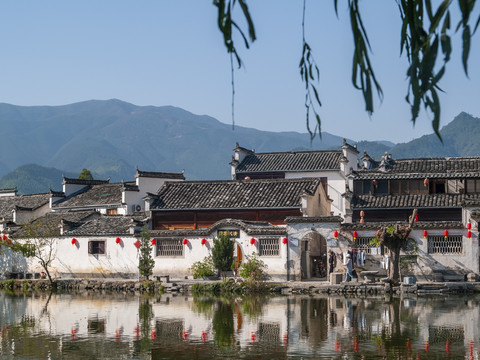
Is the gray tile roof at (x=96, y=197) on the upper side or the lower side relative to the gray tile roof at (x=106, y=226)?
upper

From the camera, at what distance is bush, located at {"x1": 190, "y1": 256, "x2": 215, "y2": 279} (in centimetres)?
3622

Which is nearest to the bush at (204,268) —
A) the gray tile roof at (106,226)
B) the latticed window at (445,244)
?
the gray tile roof at (106,226)

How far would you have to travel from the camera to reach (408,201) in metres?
39.8

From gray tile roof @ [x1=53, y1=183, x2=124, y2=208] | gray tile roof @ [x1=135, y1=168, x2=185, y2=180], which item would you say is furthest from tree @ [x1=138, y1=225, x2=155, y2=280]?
gray tile roof @ [x1=135, y1=168, x2=185, y2=180]

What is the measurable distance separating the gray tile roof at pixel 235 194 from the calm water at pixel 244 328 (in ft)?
30.4

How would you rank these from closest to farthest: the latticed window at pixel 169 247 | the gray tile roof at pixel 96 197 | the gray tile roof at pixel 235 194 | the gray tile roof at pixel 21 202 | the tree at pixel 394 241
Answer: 1. the tree at pixel 394 241
2. the latticed window at pixel 169 247
3. the gray tile roof at pixel 235 194
4. the gray tile roof at pixel 96 197
5. the gray tile roof at pixel 21 202

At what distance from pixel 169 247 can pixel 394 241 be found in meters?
11.3

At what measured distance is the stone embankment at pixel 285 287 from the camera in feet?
103

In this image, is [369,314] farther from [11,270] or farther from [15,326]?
[11,270]

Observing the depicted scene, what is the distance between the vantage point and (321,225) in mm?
34750

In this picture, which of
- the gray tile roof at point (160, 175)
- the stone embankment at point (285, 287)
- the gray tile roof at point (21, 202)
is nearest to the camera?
the stone embankment at point (285, 287)

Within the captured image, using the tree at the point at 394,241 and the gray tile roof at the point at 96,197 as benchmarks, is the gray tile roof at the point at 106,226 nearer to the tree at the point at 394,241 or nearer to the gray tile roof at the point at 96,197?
the gray tile roof at the point at 96,197

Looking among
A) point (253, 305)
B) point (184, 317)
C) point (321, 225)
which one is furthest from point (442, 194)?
point (184, 317)

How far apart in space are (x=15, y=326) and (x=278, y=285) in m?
12.4
